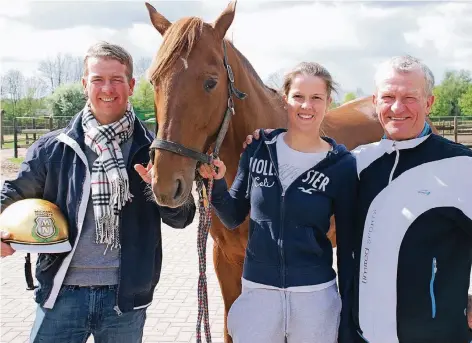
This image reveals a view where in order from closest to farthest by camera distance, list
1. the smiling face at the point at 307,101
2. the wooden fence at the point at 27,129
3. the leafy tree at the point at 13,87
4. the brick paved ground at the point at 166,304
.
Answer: the smiling face at the point at 307,101 → the brick paved ground at the point at 166,304 → the wooden fence at the point at 27,129 → the leafy tree at the point at 13,87

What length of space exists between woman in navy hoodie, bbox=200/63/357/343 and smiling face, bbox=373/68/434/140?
0.87 feet

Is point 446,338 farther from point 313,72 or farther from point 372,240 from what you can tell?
point 313,72

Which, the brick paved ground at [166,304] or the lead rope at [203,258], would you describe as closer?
the lead rope at [203,258]

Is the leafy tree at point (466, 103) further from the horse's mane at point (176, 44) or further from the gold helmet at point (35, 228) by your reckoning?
the gold helmet at point (35, 228)

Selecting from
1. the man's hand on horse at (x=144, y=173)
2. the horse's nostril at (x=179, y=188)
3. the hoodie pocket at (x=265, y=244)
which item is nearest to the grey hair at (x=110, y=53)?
the man's hand on horse at (x=144, y=173)

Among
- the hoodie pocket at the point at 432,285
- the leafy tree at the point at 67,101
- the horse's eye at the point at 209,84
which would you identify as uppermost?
the leafy tree at the point at 67,101

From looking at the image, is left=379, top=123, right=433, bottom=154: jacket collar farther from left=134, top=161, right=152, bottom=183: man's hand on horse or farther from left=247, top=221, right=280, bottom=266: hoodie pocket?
left=134, top=161, right=152, bottom=183: man's hand on horse

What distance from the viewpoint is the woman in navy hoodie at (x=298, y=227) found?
1885 millimetres

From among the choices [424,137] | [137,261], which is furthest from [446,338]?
[137,261]

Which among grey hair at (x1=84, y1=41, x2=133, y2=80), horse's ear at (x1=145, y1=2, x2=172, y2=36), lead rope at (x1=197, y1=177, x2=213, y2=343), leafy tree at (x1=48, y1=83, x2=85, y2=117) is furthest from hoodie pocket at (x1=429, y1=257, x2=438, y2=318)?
leafy tree at (x1=48, y1=83, x2=85, y2=117)

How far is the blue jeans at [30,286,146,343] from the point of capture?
203 cm

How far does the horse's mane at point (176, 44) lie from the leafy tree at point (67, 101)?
25.2 m

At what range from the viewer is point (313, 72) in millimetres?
2029

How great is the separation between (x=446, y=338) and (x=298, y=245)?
2.15 feet
